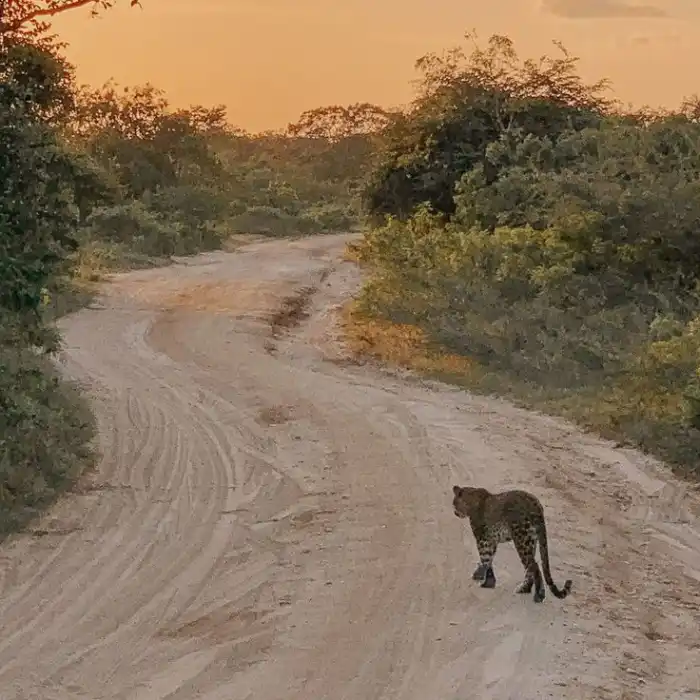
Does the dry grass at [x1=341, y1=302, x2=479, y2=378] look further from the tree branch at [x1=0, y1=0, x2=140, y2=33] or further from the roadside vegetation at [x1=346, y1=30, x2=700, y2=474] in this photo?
the tree branch at [x1=0, y1=0, x2=140, y2=33]

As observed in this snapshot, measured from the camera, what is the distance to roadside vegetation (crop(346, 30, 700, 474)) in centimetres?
1337

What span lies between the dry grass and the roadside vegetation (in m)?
0.04

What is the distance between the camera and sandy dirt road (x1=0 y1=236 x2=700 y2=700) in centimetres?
612

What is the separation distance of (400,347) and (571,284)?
2824 mm

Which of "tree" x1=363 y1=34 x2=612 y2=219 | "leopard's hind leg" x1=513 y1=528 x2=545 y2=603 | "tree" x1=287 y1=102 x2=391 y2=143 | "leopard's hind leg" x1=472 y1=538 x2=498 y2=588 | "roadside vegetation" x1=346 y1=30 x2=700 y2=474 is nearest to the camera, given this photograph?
"leopard's hind leg" x1=513 y1=528 x2=545 y2=603

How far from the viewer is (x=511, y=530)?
279 inches

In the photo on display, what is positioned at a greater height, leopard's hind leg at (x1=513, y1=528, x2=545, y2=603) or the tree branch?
the tree branch

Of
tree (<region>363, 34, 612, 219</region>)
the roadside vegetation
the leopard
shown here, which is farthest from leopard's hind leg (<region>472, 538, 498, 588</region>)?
tree (<region>363, 34, 612, 219</region>)

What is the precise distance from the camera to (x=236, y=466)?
421 inches

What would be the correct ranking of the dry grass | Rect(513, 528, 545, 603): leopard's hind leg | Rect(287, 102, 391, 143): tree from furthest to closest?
Rect(287, 102, 391, 143): tree
the dry grass
Rect(513, 528, 545, 603): leopard's hind leg

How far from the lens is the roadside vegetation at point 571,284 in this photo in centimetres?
1337

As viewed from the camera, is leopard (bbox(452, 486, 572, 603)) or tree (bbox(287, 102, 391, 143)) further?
tree (bbox(287, 102, 391, 143))

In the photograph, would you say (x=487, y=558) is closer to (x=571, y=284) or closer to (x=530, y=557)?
(x=530, y=557)

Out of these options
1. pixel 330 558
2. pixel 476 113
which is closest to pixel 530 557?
pixel 330 558
